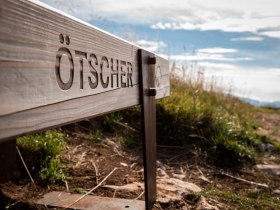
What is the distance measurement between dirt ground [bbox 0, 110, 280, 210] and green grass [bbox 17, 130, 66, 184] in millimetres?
74

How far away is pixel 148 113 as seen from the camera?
2393mm

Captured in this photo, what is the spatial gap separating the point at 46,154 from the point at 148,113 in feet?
3.46

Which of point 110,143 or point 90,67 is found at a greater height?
point 90,67

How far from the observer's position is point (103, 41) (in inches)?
64.1

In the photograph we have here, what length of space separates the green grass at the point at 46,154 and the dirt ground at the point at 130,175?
7 centimetres

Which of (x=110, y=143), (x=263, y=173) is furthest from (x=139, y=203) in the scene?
(x=263, y=173)

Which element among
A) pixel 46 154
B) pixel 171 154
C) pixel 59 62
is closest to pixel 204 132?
pixel 171 154

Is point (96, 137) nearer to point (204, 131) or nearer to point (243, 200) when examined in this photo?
point (204, 131)

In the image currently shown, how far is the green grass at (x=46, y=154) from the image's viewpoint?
9.46ft

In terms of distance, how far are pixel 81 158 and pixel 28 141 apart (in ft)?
1.73

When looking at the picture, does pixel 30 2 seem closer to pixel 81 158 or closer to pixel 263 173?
pixel 81 158

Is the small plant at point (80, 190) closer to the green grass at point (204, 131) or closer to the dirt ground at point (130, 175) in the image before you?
the dirt ground at point (130, 175)

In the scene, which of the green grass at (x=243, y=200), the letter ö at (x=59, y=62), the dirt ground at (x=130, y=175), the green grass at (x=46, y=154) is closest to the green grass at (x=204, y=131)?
the dirt ground at (x=130, y=175)

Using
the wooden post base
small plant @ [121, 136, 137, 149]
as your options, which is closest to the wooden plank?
the wooden post base
